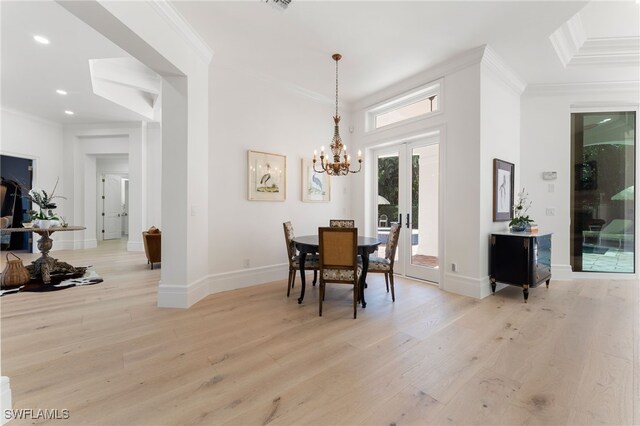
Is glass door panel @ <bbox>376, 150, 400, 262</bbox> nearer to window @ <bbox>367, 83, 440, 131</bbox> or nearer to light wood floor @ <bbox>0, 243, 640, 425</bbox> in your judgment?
window @ <bbox>367, 83, 440, 131</bbox>

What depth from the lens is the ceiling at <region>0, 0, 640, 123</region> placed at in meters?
2.82

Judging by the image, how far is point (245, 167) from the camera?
159 inches

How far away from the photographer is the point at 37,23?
3.20m

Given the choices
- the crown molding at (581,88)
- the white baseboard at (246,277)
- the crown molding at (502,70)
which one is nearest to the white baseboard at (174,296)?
the white baseboard at (246,277)

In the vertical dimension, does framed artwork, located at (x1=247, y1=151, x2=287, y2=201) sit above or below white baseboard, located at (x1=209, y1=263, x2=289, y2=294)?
above

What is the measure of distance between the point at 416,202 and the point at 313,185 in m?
1.76

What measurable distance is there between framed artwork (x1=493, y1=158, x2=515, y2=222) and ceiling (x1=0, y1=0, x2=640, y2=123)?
143cm

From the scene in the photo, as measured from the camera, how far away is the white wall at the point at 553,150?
4516 mm

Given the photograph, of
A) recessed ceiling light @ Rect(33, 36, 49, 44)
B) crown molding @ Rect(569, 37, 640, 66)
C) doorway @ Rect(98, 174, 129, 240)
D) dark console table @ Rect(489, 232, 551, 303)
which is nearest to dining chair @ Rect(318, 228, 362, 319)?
dark console table @ Rect(489, 232, 551, 303)

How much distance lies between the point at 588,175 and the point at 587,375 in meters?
4.10

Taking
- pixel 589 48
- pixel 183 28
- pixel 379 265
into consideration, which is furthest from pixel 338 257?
pixel 589 48

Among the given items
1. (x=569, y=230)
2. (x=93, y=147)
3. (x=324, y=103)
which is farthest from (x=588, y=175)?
(x=93, y=147)

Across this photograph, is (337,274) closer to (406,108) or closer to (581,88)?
(406,108)

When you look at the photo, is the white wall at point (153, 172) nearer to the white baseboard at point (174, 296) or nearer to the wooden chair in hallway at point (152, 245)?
the wooden chair in hallway at point (152, 245)
